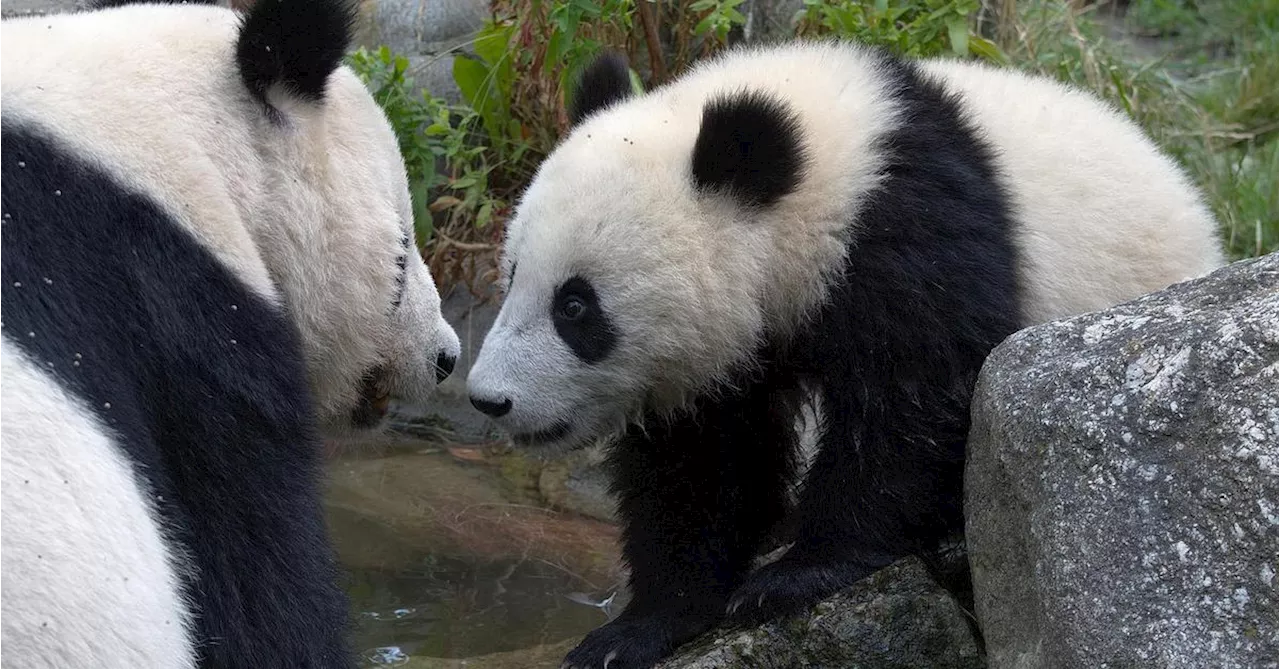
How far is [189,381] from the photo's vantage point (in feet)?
9.05

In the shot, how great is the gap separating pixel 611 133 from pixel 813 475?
40.7 inches

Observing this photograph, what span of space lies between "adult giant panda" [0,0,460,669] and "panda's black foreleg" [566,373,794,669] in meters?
1.14

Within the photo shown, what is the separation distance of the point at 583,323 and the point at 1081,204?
132cm

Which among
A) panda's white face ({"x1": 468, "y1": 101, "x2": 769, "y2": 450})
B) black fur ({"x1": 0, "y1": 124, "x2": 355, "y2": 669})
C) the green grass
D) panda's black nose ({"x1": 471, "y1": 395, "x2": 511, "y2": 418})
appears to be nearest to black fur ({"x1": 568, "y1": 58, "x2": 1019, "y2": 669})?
panda's white face ({"x1": 468, "y1": 101, "x2": 769, "y2": 450})

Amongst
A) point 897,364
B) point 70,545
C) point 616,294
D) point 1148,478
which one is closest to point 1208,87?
point 897,364

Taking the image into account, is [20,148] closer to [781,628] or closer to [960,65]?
[781,628]

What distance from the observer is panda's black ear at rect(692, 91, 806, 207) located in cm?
372

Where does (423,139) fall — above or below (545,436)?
below

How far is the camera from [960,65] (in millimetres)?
4500

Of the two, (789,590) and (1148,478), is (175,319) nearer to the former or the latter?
(789,590)

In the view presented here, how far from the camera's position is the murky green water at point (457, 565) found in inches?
189

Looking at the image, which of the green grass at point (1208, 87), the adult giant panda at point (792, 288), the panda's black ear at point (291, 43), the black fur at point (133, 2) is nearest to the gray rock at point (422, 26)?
the green grass at point (1208, 87)

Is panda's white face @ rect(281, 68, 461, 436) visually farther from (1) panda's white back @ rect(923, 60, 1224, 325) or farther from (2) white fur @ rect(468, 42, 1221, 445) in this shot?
(1) panda's white back @ rect(923, 60, 1224, 325)

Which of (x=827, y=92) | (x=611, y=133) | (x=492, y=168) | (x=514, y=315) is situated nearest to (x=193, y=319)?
(x=514, y=315)
